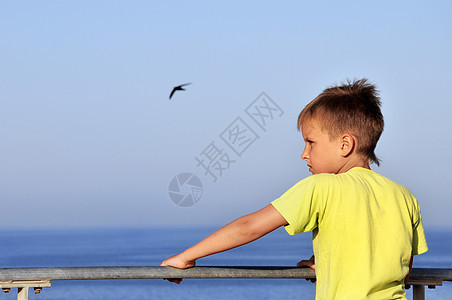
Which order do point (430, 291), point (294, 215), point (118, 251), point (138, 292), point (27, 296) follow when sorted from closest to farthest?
point (294, 215), point (27, 296), point (430, 291), point (138, 292), point (118, 251)

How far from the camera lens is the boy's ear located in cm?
221

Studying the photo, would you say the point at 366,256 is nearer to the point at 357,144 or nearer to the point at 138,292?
the point at 357,144

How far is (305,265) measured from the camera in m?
2.40

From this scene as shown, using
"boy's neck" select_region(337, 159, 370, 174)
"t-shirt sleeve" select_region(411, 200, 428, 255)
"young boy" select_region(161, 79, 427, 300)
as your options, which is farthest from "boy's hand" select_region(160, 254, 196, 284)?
"t-shirt sleeve" select_region(411, 200, 428, 255)

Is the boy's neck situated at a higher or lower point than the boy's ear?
lower

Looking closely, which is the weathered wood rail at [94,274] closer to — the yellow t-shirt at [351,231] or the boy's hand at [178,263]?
the boy's hand at [178,263]

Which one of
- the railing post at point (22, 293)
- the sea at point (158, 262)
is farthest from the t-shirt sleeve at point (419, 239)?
the sea at point (158, 262)

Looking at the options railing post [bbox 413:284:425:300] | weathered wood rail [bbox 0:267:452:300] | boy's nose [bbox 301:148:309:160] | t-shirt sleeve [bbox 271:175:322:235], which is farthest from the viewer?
railing post [bbox 413:284:425:300]

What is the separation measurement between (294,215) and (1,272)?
996 mm

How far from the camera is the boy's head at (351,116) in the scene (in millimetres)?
2230

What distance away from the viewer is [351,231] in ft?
6.72

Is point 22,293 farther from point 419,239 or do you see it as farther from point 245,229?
point 419,239

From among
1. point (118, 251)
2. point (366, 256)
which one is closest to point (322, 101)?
point (366, 256)

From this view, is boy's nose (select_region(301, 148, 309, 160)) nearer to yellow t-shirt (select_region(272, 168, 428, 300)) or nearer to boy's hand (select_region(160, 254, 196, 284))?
yellow t-shirt (select_region(272, 168, 428, 300))
